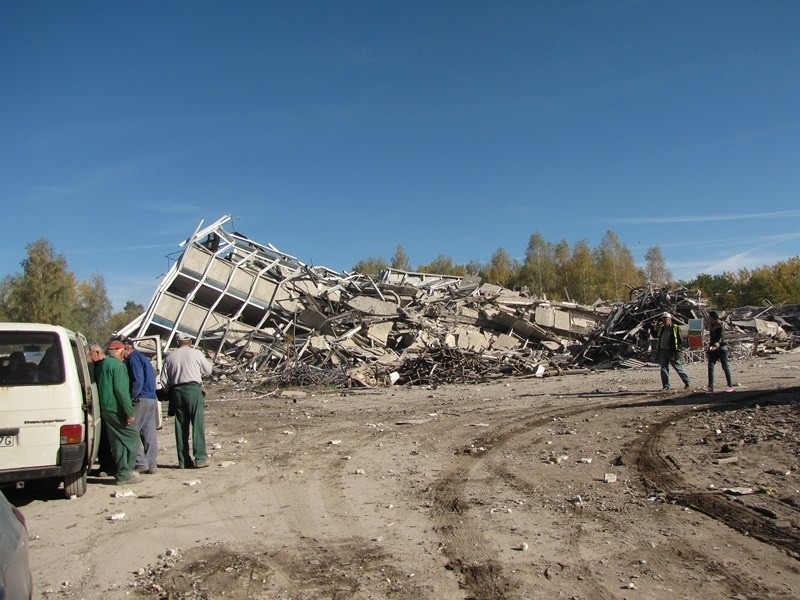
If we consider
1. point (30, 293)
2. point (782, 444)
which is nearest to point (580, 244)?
point (30, 293)

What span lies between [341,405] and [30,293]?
49449 millimetres

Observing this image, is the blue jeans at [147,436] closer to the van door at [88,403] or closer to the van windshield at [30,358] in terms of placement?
the van door at [88,403]

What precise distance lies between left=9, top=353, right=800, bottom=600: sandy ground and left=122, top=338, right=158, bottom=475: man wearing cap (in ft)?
1.21

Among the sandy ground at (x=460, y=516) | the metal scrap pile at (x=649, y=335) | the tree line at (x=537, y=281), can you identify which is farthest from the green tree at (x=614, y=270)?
the sandy ground at (x=460, y=516)

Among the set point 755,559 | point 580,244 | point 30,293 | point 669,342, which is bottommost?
point 755,559

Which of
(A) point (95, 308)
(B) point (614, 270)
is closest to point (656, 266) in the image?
(B) point (614, 270)

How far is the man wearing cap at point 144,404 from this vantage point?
835 cm

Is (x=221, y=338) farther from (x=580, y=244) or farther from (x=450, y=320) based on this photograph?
(x=580, y=244)

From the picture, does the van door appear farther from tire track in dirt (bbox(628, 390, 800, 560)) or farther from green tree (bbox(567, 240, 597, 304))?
green tree (bbox(567, 240, 597, 304))

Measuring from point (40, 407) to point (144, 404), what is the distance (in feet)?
6.55

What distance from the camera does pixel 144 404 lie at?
27.5 ft

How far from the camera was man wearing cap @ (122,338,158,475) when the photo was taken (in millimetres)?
8352

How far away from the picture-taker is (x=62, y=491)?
7.47m

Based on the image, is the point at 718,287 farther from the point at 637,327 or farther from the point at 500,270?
the point at 637,327
